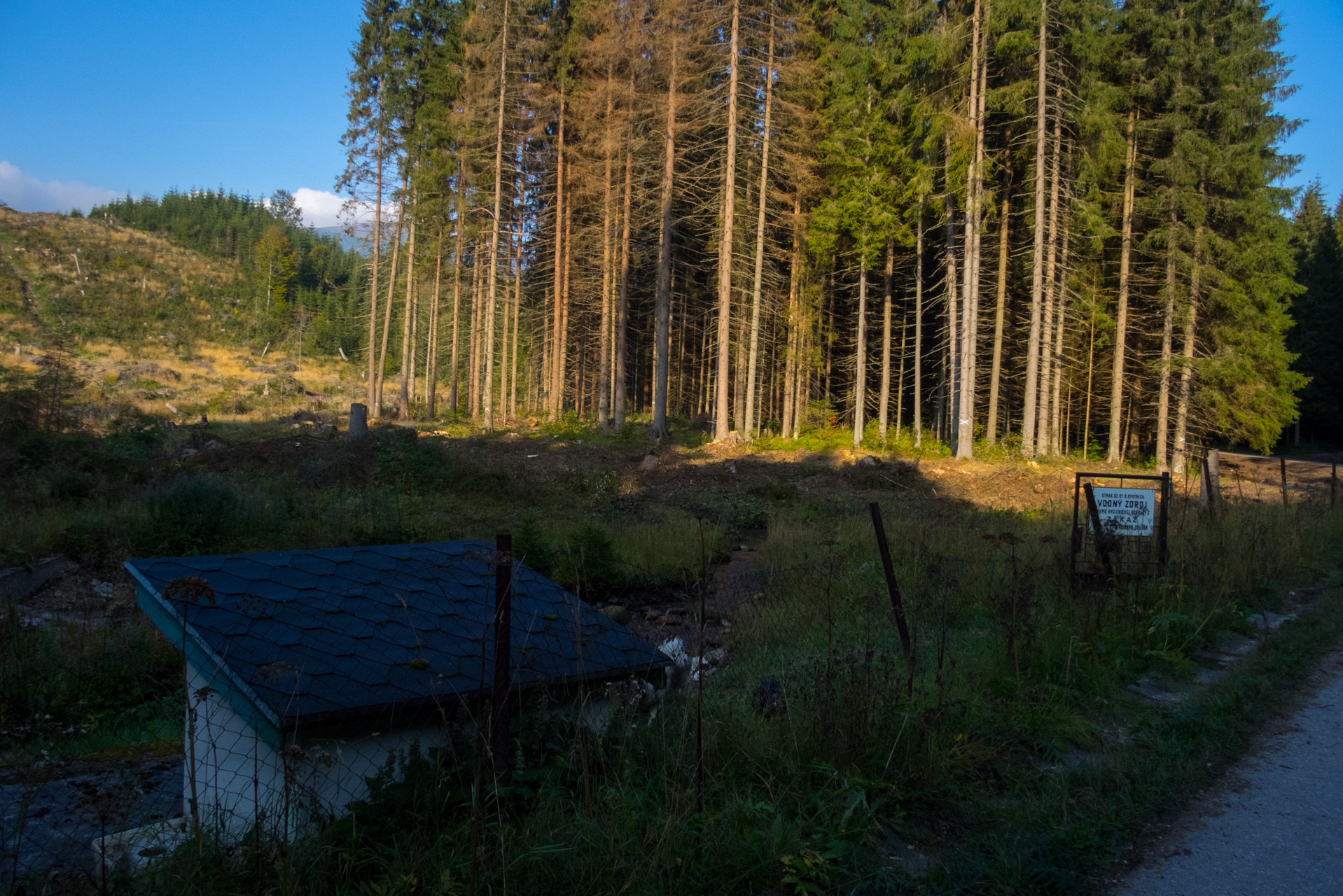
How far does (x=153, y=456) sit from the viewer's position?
16.4 meters

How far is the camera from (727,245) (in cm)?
2538

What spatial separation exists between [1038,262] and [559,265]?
19.4 metres

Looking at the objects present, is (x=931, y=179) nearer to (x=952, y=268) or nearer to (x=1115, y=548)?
(x=952, y=268)

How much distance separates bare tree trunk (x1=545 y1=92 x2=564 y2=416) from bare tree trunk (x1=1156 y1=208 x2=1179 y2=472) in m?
23.3

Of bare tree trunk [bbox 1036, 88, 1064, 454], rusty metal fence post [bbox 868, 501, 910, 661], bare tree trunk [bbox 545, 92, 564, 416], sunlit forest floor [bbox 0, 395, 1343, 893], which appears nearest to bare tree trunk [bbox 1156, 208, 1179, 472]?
bare tree trunk [bbox 1036, 88, 1064, 454]

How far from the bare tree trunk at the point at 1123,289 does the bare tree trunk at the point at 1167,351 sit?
1.20m

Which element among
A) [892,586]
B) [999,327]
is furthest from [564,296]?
[892,586]

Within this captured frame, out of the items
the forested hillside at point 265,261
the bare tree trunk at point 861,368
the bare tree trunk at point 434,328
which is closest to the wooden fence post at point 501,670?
the bare tree trunk at point 861,368

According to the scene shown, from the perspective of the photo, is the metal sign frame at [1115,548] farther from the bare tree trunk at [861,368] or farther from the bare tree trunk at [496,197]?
the bare tree trunk at [496,197]

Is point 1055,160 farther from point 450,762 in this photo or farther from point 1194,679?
point 450,762

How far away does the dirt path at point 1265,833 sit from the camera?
3.09 m

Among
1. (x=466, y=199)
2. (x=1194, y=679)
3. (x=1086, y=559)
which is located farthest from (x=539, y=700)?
(x=466, y=199)

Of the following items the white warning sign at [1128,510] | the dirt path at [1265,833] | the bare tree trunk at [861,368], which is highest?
the bare tree trunk at [861,368]

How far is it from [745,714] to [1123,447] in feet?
119
